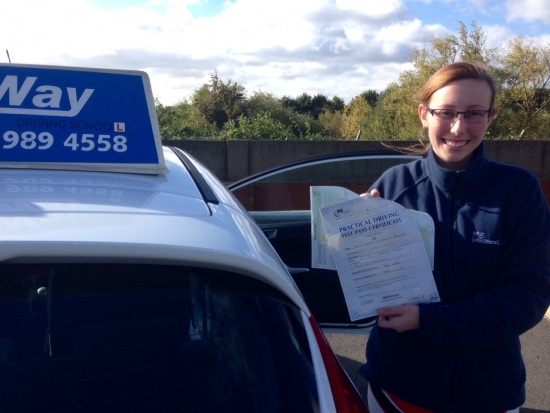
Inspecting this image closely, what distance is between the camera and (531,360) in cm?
430

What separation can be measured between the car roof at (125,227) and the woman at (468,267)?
20.4 inches

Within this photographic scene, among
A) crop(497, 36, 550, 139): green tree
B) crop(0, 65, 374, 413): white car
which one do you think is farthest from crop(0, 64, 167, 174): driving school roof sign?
crop(497, 36, 550, 139): green tree

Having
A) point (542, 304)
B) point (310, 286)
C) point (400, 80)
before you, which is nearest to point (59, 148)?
point (542, 304)

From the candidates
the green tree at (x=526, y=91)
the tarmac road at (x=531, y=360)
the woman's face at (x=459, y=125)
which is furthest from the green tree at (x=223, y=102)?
the woman's face at (x=459, y=125)

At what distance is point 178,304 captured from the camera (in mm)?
1344

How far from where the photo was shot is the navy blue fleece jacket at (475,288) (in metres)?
1.64

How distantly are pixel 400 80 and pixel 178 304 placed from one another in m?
18.7

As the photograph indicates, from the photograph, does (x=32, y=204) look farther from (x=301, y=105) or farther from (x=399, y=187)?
(x=301, y=105)

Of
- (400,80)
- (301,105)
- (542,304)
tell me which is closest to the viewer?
(542,304)

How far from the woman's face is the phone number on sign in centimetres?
107

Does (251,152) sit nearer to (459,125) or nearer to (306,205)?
(306,205)

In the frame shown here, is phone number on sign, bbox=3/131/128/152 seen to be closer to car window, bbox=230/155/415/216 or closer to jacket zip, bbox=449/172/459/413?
jacket zip, bbox=449/172/459/413

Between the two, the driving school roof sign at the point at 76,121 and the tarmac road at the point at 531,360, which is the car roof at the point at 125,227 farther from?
the tarmac road at the point at 531,360

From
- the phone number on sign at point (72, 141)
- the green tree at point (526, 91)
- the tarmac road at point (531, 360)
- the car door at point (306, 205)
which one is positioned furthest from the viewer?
the green tree at point (526, 91)
